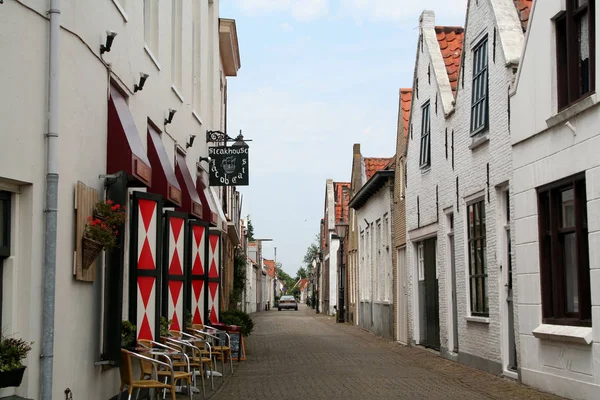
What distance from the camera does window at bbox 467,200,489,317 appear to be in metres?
13.9

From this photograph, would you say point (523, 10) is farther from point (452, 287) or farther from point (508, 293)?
point (452, 287)

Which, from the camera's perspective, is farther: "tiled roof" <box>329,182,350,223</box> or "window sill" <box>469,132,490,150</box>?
"tiled roof" <box>329,182,350,223</box>

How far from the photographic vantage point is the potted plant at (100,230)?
7.84m

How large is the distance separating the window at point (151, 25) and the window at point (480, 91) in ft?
17.0

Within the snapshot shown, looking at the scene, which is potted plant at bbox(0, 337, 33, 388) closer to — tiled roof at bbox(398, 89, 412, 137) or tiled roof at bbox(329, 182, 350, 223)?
tiled roof at bbox(398, 89, 412, 137)

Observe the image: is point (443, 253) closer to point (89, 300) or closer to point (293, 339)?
point (293, 339)

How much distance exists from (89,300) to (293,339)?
1541cm

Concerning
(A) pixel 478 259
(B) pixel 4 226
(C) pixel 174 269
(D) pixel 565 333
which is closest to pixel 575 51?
(D) pixel 565 333

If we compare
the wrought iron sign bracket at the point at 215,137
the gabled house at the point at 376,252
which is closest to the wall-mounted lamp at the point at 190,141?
the wrought iron sign bracket at the point at 215,137

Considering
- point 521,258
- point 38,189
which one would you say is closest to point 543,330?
point 521,258

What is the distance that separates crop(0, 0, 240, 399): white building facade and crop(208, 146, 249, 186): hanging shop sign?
4.59 meters

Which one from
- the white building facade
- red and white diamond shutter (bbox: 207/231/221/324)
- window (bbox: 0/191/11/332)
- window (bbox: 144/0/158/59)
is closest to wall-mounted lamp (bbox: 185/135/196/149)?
red and white diamond shutter (bbox: 207/231/221/324)

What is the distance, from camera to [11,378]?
5.83m

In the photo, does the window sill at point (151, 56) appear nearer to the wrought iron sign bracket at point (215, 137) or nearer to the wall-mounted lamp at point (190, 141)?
the wall-mounted lamp at point (190, 141)
